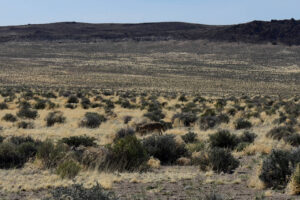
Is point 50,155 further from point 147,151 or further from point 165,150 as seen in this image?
point 165,150

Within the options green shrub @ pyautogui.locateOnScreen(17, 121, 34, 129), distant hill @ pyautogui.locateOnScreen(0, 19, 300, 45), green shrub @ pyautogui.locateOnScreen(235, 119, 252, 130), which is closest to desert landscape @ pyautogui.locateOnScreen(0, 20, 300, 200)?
green shrub @ pyautogui.locateOnScreen(235, 119, 252, 130)

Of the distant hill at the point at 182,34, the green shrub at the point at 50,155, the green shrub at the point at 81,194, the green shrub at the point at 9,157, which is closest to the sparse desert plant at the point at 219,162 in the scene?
the green shrub at the point at 50,155

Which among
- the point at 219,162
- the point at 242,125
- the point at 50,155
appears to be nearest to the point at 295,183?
the point at 219,162

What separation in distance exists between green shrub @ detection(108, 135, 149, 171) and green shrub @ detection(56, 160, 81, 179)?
1.16 m

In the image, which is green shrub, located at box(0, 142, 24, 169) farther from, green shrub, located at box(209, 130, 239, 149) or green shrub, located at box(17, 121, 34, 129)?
green shrub, located at box(17, 121, 34, 129)

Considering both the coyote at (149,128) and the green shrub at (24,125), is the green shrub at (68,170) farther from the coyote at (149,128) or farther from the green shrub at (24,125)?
the green shrub at (24,125)

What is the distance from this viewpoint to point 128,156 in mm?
10719

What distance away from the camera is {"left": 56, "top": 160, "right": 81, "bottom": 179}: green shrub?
9.09m

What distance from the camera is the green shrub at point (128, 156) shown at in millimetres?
10422

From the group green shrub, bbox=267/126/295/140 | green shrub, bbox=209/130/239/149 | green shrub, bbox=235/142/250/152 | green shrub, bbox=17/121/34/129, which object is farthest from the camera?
green shrub, bbox=17/121/34/129

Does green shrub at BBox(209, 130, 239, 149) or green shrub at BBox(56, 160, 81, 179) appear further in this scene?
green shrub at BBox(209, 130, 239, 149)

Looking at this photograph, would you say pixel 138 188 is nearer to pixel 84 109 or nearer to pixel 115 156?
pixel 115 156

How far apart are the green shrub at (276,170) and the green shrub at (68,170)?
3.85m

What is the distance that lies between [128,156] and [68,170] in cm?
189
